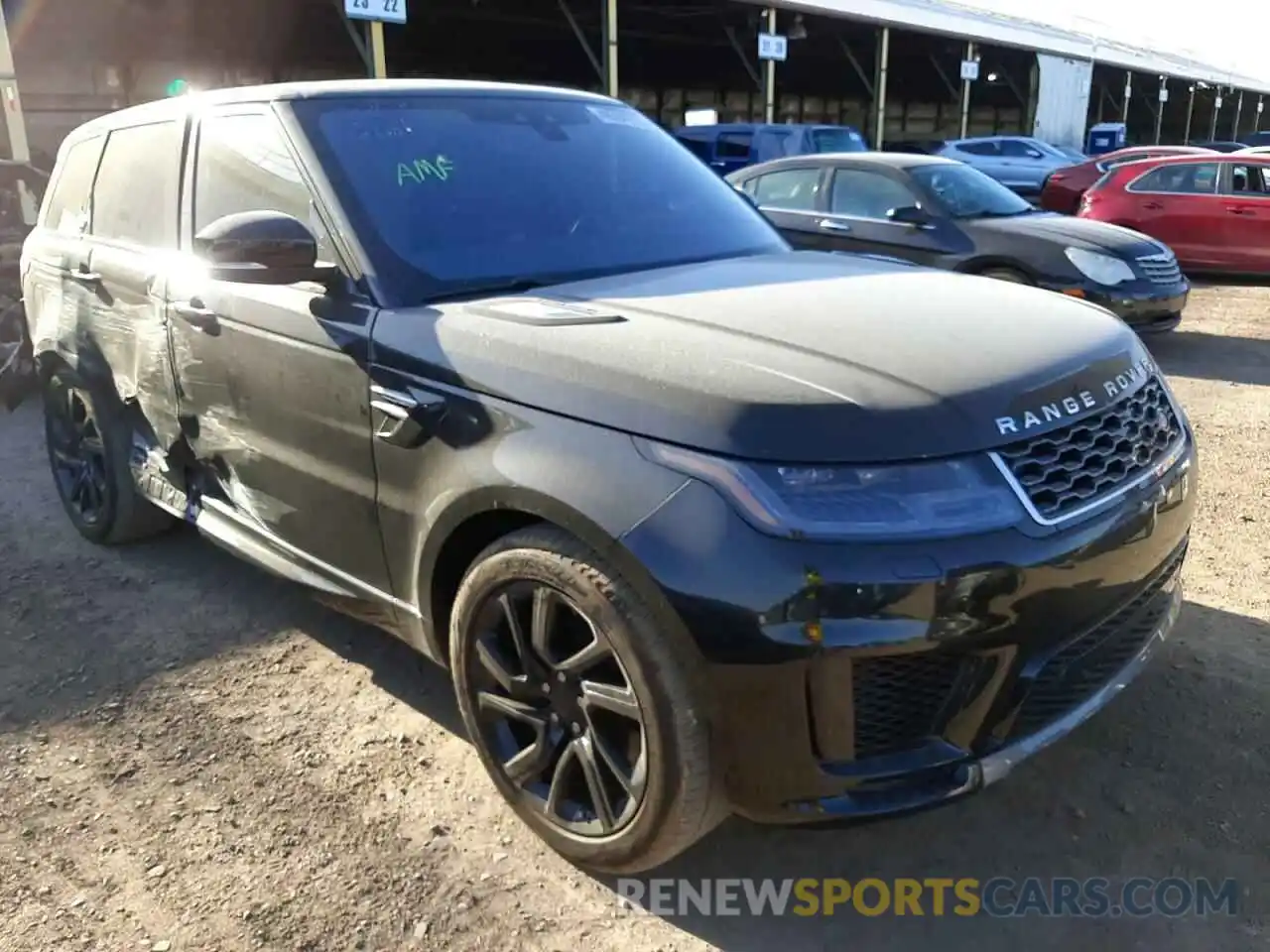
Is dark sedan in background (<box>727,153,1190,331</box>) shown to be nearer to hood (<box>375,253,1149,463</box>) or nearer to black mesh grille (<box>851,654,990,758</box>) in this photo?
hood (<box>375,253,1149,463</box>)

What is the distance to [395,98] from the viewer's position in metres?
3.18

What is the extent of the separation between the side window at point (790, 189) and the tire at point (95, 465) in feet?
19.7

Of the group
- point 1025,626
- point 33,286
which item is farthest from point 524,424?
point 33,286

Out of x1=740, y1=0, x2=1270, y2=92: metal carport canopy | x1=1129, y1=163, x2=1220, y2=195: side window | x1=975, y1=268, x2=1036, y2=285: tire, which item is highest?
x1=740, y1=0, x2=1270, y2=92: metal carport canopy

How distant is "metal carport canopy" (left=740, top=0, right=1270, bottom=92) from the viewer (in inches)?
848

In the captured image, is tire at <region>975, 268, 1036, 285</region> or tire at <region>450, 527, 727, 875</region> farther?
tire at <region>975, 268, 1036, 285</region>

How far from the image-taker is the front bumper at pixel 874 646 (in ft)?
6.54

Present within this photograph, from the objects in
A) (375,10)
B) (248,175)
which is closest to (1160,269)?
(248,175)

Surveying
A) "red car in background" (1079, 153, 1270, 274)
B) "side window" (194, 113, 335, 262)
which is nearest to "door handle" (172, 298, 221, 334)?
"side window" (194, 113, 335, 262)

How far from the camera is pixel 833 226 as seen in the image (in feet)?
27.9

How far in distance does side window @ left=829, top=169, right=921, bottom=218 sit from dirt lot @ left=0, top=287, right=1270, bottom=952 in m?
5.16

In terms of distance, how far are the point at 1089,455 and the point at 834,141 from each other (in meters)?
14.6

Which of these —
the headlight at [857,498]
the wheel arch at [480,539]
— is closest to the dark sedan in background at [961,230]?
the wheel arch at [480,539]

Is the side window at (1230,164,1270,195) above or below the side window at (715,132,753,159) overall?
below
